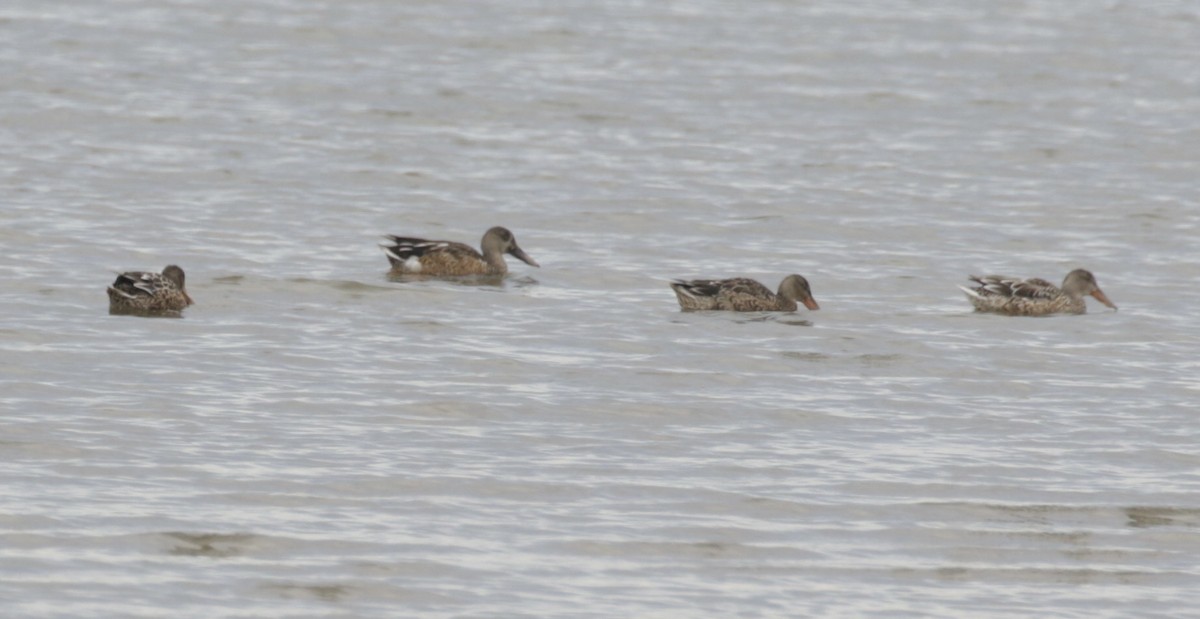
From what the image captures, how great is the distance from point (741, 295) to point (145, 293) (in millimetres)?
4039

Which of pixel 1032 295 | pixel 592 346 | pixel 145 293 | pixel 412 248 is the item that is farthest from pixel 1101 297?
pixel 145 293

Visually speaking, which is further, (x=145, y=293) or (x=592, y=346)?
(x=145, y=293)

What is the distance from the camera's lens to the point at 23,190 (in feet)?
66.1

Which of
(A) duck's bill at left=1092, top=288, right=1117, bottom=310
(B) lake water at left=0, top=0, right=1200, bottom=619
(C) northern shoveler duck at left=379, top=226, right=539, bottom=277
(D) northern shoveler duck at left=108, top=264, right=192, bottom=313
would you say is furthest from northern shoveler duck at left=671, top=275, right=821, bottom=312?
(D) northern shoveler duck at left=108, top=264, right=192, bottom=313

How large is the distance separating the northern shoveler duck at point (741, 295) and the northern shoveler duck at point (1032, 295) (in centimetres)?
115

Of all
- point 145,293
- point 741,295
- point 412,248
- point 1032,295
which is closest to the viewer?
point 145,293

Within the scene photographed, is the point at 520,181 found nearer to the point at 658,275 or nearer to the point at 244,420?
the point at 658,275

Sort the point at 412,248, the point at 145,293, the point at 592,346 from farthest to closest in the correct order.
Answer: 1. the point at 412,248
2. the point at 145,293
3. the point at 592,346

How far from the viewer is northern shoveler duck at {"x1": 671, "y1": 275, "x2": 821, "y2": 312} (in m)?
15.6

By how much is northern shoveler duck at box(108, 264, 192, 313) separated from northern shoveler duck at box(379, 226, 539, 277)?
239 cm

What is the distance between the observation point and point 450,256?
1734cm

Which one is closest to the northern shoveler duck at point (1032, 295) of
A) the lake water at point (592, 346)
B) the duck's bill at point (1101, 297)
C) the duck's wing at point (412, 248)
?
the duck's bill at point (1101, 297)

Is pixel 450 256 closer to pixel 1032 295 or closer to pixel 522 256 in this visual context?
pixel 522 256

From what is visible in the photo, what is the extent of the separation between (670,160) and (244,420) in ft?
43.2
